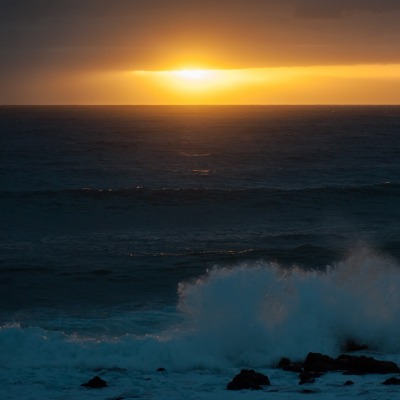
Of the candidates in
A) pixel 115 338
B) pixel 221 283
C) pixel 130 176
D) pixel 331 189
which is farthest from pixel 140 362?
pixel 130 176

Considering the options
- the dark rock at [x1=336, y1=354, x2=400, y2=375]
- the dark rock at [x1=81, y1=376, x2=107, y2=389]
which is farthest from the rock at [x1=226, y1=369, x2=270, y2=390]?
the dark rock at [x1=81, y1=376, x2=107, y2=389]

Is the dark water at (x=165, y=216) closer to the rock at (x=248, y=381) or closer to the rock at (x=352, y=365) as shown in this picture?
the rock at (x=352, y=365)

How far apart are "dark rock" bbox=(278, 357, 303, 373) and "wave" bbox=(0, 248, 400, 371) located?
279mm

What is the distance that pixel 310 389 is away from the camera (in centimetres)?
1088

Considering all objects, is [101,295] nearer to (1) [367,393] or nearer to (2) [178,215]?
(1) [367,393]

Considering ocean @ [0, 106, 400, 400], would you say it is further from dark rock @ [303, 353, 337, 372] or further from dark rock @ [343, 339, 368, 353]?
dark rock @ [303, 353, 337, 372]

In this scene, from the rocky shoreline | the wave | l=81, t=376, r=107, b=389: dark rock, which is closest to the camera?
the rocky shoreline

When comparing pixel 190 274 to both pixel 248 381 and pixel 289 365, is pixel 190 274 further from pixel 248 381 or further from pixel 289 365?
pixel 248 381

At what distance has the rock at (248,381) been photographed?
10984 mm

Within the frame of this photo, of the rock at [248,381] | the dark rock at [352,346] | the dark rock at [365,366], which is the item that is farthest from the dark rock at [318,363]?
the dark rock at [352,346]

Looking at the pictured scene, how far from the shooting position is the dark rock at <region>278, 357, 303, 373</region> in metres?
12.0

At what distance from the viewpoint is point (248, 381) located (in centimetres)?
1109

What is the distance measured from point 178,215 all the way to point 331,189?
32.1 feet

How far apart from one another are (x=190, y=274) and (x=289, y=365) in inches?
341
